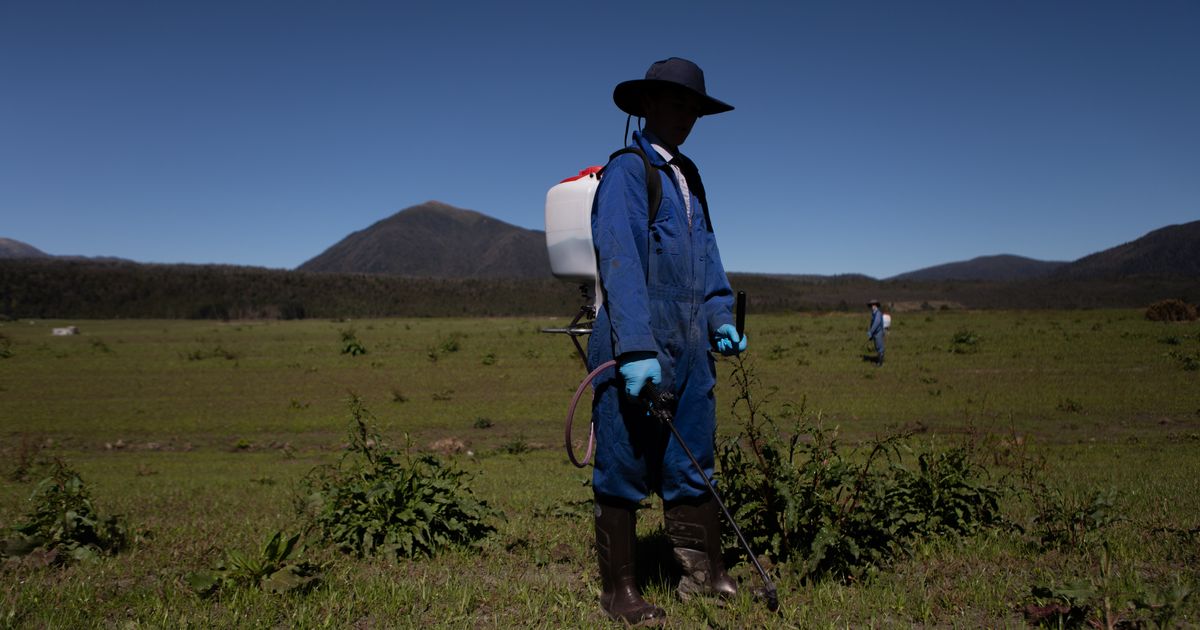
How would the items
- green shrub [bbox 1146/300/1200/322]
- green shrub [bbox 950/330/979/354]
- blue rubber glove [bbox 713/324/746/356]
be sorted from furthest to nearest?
green shrub [bbox 1146/300/1200/322] → green shrub [bbox 950/330/979/354] → blue rubber glove [bbox 713/324/746/356]

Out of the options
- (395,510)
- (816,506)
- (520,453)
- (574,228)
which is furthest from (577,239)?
(520,453)

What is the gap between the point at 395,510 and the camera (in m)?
4.80

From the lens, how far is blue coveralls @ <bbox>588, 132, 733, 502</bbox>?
11.4 ft

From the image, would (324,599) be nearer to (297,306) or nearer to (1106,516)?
(1106,516)

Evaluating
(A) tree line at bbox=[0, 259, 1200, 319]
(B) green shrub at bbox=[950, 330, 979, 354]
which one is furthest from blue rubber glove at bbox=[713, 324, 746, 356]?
(A) tree line at bbox=[0, 259, 1200, 319]

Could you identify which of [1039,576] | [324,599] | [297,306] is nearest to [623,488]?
[324,599]

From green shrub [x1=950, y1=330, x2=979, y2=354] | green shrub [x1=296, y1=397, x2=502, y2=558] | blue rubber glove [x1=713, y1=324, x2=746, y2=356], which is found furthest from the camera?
green shrub [x1=950, y1=330, x2=979, y2=354]

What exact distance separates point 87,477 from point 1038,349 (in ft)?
69.9

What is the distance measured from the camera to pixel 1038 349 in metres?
21.0

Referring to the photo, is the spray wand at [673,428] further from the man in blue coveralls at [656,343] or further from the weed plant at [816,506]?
the weed plant at [816,506]

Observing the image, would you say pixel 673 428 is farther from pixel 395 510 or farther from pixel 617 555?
pixel 395 510

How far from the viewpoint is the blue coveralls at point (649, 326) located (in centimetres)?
347

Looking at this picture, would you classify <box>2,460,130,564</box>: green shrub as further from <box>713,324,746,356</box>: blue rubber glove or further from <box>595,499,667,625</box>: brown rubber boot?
<box>713,324,746,356</box>: blue rubber glove

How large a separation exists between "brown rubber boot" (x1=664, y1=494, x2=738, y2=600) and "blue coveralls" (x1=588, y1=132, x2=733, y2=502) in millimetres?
81
